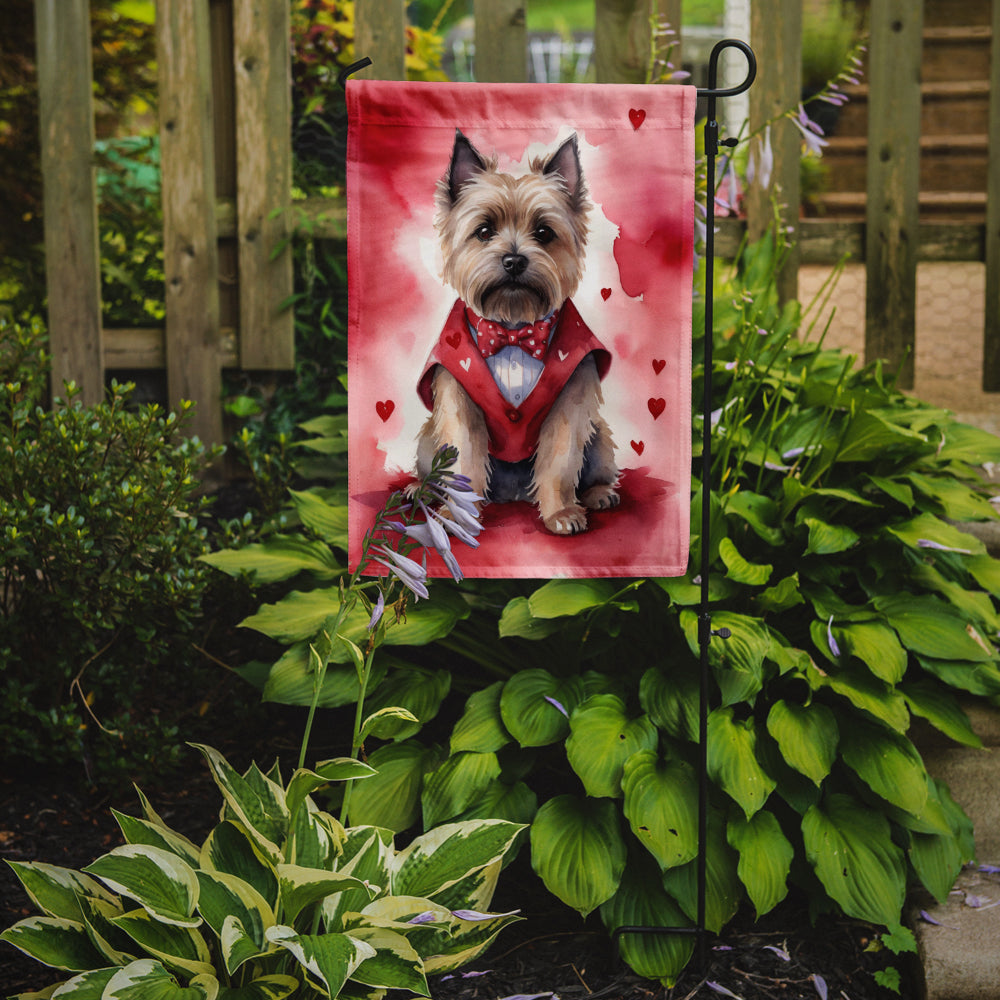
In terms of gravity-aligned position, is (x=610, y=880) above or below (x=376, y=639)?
below

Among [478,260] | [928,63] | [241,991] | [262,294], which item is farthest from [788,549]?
[928,63]

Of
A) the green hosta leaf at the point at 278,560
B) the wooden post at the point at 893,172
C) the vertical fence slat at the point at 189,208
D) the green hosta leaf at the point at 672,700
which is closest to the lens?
the green hosta leaf at the point at 672,700

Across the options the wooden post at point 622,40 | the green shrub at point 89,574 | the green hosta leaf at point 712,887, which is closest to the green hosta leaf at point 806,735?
the green hosta leaf at point 712,887

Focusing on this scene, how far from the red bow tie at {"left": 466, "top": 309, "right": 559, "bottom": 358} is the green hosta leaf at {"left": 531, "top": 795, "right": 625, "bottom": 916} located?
88 cm

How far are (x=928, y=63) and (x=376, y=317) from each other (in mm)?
6008

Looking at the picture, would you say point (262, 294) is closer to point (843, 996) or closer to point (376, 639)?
point (376, 639)

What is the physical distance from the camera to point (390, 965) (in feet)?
4.90

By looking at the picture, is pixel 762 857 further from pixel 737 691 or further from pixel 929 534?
pixel 929 534

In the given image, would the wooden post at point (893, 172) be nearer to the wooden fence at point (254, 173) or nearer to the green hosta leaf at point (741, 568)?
the wooden fence at point (254, 173)

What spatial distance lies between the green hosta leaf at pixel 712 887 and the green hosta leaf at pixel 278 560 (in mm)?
1020

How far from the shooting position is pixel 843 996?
185cm

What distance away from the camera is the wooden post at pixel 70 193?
Answer: 318 cm

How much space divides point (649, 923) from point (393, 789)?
561 mm

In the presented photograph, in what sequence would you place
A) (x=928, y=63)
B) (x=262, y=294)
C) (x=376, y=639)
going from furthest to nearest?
(x=928, y=63)
(x=262, y=294)
(x=376, y=639)
